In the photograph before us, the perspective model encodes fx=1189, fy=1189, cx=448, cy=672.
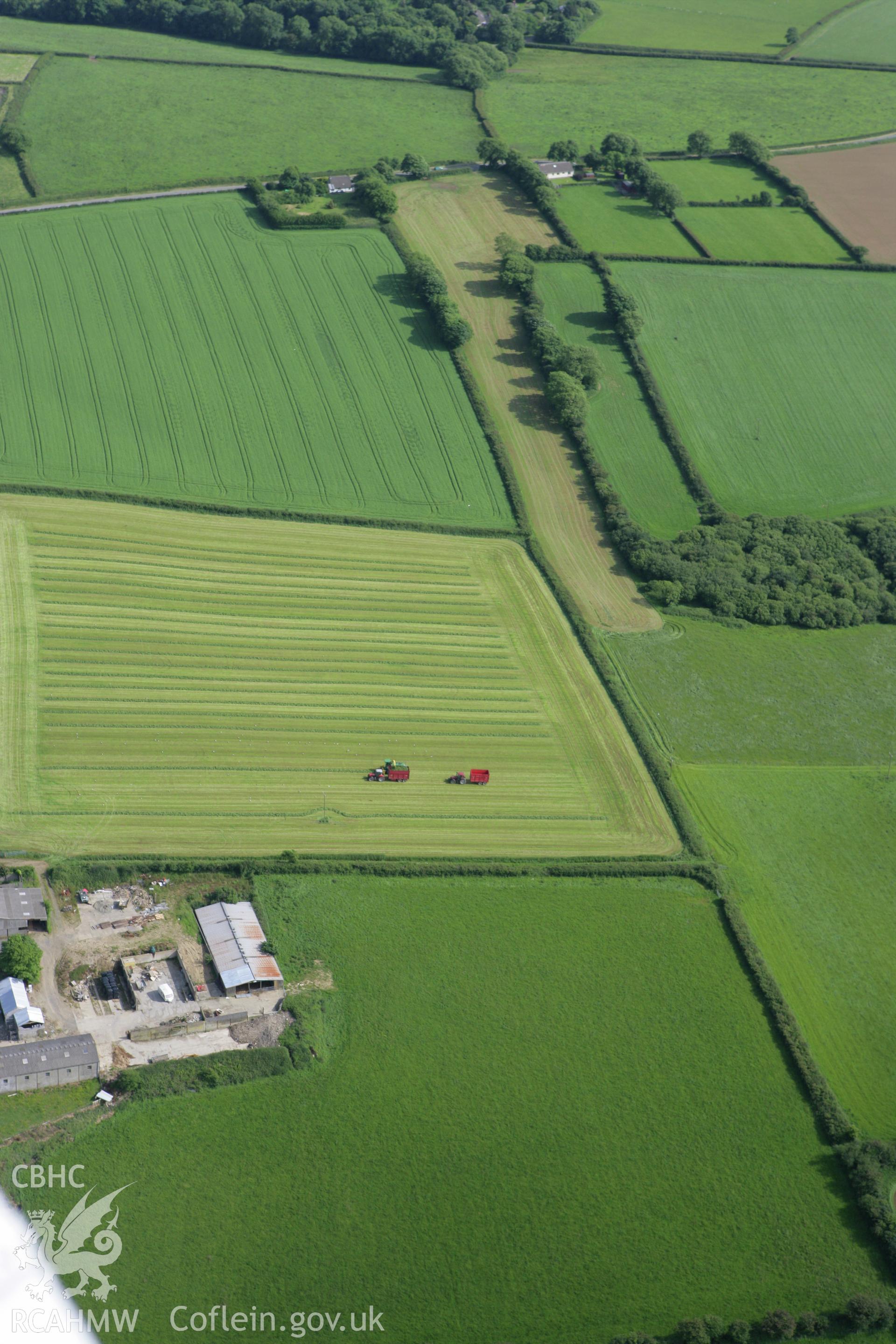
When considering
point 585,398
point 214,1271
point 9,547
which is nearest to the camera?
point 214,1271

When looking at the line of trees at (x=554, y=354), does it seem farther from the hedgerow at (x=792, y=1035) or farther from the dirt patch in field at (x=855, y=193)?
the hedgerow at (x=792, y=1035)

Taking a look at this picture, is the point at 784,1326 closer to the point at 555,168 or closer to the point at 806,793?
the point at 806,793

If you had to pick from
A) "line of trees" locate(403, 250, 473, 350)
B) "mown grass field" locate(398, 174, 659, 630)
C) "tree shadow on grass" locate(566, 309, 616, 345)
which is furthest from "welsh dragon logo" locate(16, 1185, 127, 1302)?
"tree shadow on grass" locate(566, 309, 616, 345)

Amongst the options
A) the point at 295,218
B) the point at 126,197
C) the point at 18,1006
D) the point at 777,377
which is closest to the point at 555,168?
the point at 295,218

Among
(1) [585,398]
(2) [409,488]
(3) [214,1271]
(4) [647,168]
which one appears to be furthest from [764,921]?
(4) [647,168]

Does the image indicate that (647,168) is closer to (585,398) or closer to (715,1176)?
(585,398)
